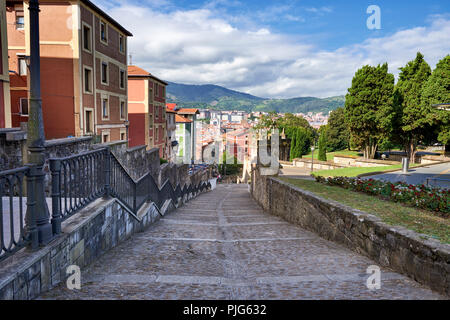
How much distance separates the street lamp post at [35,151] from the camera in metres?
3.55

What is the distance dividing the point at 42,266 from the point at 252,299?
231 centimetres

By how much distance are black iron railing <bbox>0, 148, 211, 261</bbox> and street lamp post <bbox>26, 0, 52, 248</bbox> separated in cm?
2

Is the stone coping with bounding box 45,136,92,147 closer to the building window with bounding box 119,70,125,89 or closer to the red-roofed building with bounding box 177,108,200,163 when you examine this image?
the building window with bounding box 119,70,125,89

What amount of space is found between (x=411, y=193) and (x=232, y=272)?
560 cm

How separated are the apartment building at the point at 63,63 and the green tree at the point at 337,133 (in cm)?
5600

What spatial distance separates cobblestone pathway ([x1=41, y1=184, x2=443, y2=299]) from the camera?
11.7 feet

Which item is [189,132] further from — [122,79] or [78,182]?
[78,182]

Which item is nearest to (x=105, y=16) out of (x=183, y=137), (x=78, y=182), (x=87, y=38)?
(x=87, y=38)

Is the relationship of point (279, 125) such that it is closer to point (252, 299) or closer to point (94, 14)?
point (94, 14)

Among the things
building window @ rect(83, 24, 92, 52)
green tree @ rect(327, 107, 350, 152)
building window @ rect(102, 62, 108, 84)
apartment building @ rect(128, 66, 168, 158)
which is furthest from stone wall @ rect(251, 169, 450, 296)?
green tree @ rect(327, 107, 350, 152)

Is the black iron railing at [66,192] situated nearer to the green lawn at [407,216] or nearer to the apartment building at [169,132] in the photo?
the green lawn at [407,216]

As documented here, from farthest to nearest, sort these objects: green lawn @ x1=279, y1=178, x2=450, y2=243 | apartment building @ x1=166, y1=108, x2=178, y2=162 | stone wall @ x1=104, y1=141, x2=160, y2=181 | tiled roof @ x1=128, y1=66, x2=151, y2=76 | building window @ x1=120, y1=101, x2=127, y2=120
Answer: apartment building @ x1=166, y1=108, x2=178, y2=162, tiled roof @ x1=128, y1=66, x2=151, y2=76, building window @ x1=120, y1=101, x2=127, y2=120, stone wall @ x1=104, y1=141, x2=160, y2=181, green lawn @ x1=279, y1=178, x2=450, y2=243

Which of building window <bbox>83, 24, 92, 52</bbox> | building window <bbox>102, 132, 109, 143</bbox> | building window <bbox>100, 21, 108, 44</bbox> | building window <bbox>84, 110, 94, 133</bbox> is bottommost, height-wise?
building window <bbox>102, 132, 109, 143</bbox>

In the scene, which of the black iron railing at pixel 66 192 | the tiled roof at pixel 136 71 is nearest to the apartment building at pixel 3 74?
the black iron railing at pixel 66 192
